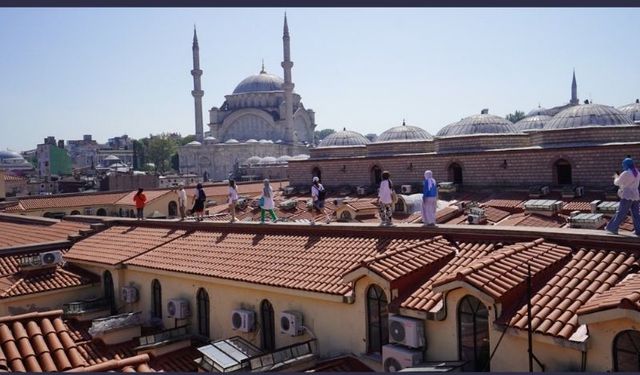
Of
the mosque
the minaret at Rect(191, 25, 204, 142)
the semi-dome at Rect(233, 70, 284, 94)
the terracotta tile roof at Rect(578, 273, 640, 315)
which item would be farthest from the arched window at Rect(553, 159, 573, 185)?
the semi-dome at Rect(233, 70, 284, 94)

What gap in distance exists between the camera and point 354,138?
3303 centimetres

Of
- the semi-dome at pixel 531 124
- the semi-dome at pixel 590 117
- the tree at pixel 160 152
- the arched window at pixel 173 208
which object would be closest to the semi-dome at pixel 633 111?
the semi-dome at pixel 531 124

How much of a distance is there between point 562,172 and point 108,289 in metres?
15.6

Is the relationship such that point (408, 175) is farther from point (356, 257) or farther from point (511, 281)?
point (511, 281)

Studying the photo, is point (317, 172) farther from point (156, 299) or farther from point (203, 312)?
point (203, 312)

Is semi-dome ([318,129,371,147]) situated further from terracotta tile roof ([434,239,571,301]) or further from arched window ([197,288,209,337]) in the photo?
terracotta tile roof ([434,239,571,301])

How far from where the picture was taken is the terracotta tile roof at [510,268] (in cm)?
596

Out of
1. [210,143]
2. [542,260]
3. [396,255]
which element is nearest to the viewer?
[542,260]

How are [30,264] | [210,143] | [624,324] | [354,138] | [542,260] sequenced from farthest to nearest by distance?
[210,143], [354,138], [30,264], [542,260], [624,324]

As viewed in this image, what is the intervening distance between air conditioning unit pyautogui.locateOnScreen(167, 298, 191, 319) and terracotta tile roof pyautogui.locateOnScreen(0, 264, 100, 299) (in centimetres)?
287

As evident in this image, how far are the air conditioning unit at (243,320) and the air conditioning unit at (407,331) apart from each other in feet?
8.27

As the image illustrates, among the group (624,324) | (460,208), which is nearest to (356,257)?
(624,324)

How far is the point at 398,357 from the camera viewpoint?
657cm

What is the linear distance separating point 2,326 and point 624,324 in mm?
6678
